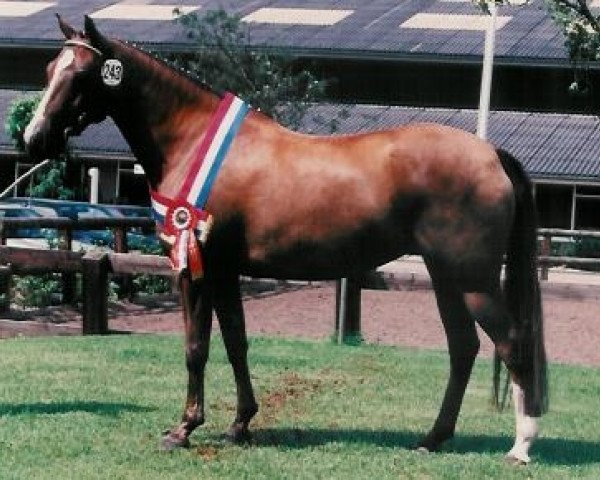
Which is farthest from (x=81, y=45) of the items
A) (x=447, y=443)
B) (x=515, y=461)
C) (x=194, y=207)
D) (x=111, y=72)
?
(x=515, y=461)

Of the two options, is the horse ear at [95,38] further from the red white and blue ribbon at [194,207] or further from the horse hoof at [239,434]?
the horse hoof at [239,434]

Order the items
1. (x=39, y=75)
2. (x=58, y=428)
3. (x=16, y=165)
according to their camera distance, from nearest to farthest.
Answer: (x=58, y=428) < (x=16, y=165) < (x=39, y=75)

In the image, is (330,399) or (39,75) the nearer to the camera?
(330,399)

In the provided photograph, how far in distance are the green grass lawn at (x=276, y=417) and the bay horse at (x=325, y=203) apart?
0.32 metres

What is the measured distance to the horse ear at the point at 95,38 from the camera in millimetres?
6958

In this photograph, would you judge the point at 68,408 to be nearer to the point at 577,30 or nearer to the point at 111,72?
the point at 111,72

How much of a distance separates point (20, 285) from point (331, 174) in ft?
35.1

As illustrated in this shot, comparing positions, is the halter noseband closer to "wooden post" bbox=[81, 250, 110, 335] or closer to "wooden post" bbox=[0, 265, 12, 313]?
"wooden post" bbox=[81, 250, 110, 335]

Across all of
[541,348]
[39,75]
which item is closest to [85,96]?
[541,348]

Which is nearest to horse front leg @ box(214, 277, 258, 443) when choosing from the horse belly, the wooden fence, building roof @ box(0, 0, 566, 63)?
the horse belly

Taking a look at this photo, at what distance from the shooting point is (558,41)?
38.3 m

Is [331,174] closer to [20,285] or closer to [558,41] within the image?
[20,285]

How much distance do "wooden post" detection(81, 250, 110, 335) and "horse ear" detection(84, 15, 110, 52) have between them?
18.6 ft

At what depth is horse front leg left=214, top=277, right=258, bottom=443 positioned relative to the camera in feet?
24.0
